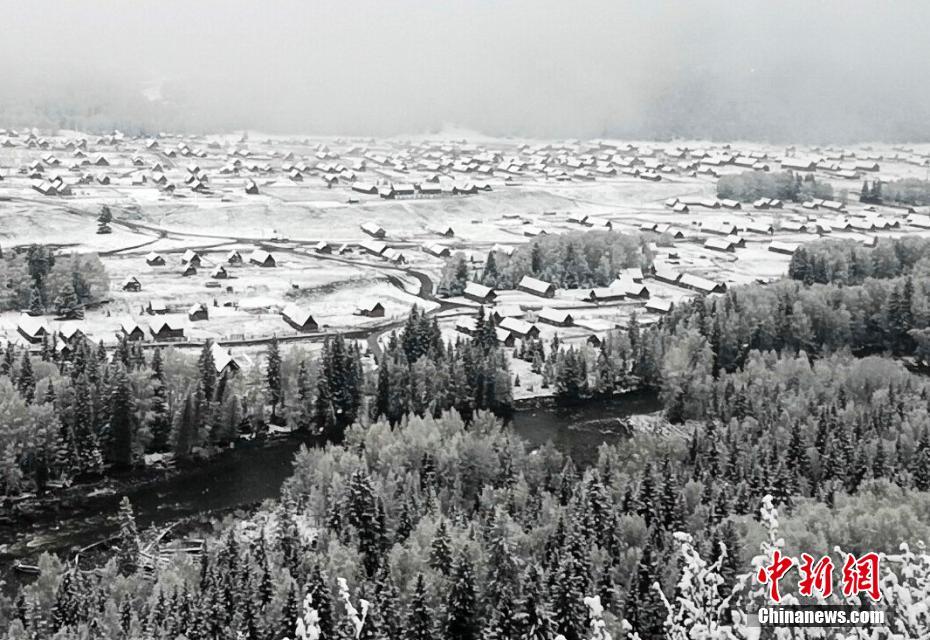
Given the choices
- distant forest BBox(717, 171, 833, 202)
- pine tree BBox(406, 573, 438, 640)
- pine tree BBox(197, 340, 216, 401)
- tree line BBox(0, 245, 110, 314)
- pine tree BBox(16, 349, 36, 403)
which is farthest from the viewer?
distant forest BBox(717, 171, 833, 202)

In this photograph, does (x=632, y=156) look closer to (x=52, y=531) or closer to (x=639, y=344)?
(x=639, y=344)

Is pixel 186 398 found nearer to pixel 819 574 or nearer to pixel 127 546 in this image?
pixel 127 546

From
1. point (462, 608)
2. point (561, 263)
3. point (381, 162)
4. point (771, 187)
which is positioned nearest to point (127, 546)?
point (462, 608)

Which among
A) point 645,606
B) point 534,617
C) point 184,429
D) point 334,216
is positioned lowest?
point 334,216

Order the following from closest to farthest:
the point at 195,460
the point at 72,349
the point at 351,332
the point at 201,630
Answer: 1. the point at 201,630
2. the point at 195,460
3. the point at 72,349
4. the point at 351,332

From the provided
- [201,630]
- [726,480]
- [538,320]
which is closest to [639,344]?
[538,320]

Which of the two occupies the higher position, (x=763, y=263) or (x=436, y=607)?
(x=436, y=607)

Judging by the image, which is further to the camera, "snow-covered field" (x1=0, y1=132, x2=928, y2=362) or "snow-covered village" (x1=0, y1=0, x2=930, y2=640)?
"snow-covered field" (x1=0, y1=132, x2=928, y2=362)

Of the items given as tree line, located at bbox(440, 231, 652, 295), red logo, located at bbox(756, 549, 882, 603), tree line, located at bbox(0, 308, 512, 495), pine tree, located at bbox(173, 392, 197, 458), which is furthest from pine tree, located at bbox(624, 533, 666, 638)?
tree line, located at bbox(440, 231, 652, 295)

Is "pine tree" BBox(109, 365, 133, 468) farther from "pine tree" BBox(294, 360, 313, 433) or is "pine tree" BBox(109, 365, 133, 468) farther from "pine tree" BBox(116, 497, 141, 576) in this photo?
"pine tree" BBox(116, 497, 141, 576)
